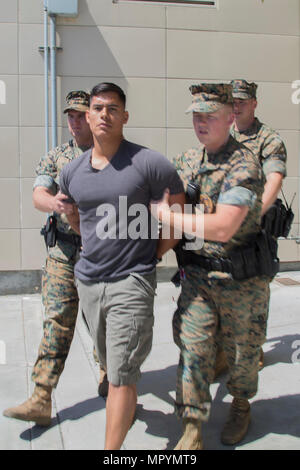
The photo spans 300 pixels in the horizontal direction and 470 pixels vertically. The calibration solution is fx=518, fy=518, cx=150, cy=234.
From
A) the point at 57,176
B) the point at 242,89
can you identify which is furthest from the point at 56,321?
the point at 242,89

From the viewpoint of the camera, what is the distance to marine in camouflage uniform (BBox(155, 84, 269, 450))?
2434 millimetres

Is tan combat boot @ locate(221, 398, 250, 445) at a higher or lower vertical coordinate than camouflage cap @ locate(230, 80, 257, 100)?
lower

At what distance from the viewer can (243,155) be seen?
248cm

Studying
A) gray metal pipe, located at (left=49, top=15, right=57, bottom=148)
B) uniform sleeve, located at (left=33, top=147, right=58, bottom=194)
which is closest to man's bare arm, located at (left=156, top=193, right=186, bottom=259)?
uniform sleeve, located at (left=33, top=147, right=58, bottom=194)

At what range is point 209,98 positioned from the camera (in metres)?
2.42

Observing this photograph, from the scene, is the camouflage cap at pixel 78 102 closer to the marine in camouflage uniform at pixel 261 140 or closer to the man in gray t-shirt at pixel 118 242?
the man in gray t-shirt at pixel 118 242

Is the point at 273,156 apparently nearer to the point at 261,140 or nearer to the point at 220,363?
the point at 261,140

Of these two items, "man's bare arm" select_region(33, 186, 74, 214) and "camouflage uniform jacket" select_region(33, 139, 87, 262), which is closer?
"man's bare arm" select_region(33, 186, 74, 214)

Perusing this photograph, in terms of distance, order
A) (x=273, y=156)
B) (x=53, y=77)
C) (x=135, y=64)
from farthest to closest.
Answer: (x=135, y=64) → (x=53, y=77) → (x=273, y=156)

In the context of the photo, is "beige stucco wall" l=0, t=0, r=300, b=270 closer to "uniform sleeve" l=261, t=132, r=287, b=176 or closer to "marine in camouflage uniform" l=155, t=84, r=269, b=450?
"uniform sleeve" l=261, t=132, r=287, b=176

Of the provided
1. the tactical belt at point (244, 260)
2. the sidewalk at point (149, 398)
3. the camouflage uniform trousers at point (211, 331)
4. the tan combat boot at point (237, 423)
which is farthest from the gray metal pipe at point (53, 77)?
the tan combat boot at point (237, 423)

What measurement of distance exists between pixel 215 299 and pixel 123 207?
0.66 metres

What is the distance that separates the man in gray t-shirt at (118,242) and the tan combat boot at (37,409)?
0.62 meters
